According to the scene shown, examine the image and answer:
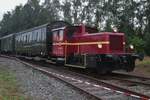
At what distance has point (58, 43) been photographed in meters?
24.2

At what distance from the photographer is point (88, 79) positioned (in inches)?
700

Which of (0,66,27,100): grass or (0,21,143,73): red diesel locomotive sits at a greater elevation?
(0,21,143,73): red diesel locomotive

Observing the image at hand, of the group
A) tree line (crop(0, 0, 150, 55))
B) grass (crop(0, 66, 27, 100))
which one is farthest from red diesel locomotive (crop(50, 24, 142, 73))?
tree line (crop(0, 0, 150, 55))

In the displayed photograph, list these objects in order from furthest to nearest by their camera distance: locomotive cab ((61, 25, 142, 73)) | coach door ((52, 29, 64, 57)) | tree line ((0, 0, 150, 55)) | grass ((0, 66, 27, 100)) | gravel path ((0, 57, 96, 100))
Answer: tree line ((0, 0, 150, 55)) → coach door ((52, 29, 64, 57)) → locomotive cab ((61, 25, 142, 73)) → gravel path ((0, 57, 96, 100)) → grass ((0, 66, 27, 100))

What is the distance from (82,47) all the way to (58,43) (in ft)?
9.39

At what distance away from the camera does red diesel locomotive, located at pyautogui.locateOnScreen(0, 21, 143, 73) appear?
62.7ft

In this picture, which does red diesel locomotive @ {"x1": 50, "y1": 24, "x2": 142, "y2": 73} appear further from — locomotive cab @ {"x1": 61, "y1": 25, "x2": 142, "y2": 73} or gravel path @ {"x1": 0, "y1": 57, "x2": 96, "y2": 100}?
gravel path @ {"x1": 0, "y1": 57, "x2": 96, "y2": 100}

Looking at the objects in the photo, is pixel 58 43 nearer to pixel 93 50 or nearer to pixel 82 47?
pixel 82 47

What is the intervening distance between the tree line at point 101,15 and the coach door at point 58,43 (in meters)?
10.9

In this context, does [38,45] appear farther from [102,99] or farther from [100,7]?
[100,7]

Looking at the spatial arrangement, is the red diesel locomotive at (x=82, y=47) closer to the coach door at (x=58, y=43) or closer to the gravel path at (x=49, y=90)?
the coach door at (x=58, y=43)

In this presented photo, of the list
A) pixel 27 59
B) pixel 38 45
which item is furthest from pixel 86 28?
pixel 27 59

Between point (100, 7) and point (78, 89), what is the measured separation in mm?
46577

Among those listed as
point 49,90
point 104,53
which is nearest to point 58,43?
point 104,53
